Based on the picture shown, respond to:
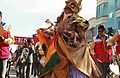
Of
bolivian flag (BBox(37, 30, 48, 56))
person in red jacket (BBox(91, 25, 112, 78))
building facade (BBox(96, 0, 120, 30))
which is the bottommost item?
person in red jacket (BBox(91, 25, 112, 78))

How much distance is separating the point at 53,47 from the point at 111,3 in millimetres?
50947

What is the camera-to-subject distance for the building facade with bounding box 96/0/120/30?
175 feet

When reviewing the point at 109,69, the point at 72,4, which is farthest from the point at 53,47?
the point at 109,69

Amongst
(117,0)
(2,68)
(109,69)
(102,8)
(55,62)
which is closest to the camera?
(55,62)

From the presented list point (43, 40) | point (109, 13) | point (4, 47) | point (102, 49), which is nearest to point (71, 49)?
point (43, 40)

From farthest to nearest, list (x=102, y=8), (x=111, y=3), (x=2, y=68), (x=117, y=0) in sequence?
(x=102, y=8), (x=111, y=3), (x=117, y=0), (x=2, y=68)

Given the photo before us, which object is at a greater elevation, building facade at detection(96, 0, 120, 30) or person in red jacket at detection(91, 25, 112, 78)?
building facade at detection(96, 0, 120, 30)

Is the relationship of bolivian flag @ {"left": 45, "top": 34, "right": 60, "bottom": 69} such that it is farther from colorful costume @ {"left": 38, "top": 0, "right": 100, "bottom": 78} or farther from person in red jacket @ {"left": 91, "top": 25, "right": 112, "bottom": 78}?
person in red jacket @ {"left": 91, "top": 25, "right": 112, "bottom": 78}

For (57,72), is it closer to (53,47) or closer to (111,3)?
(53,47)

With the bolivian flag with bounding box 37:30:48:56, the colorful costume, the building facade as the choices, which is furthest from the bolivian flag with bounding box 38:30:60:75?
the building facade

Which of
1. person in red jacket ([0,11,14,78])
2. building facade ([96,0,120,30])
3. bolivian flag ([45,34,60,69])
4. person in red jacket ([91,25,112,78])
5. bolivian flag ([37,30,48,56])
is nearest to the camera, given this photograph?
bolivian flag ([45,34,60,69])

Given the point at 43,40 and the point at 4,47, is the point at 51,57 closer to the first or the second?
the point at 43,40

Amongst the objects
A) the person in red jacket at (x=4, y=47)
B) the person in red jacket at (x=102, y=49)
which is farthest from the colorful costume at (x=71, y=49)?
the person in red jacket at (x=102, y=49)

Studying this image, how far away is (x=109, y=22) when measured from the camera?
56312 millimetres
